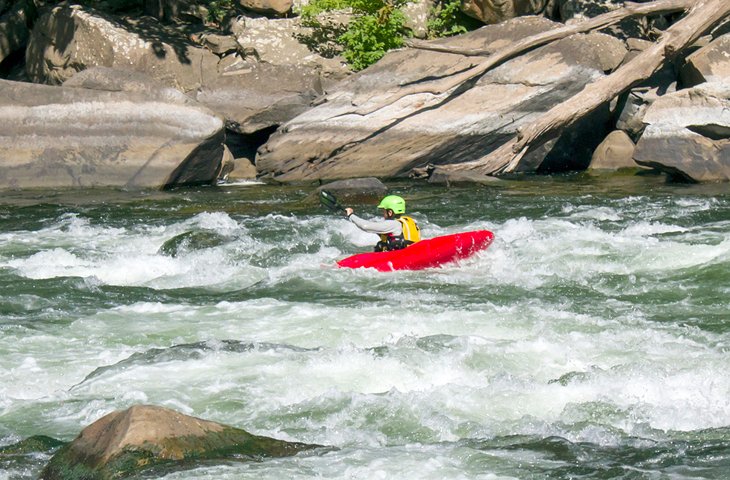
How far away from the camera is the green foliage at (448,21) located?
19.3 metres

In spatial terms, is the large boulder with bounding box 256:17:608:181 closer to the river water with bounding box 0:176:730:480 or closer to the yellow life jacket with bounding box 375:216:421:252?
the river water with bounding box 0:176:730:480

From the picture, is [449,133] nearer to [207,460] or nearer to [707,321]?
[707,321]

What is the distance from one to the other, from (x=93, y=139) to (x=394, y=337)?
335 inches

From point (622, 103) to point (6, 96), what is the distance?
8.57 m

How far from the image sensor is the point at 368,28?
18.8 meters

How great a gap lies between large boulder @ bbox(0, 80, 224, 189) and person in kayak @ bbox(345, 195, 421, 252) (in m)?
5.15

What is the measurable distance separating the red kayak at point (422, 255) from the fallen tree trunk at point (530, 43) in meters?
5.87

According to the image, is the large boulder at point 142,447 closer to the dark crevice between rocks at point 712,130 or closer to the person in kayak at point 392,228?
the person in kayak at point 392,228

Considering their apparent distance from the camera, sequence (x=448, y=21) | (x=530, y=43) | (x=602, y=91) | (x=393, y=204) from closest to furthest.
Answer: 1. (x=393, y=204)
2. (x=602, y=91)
3. (x=530, y=43)
4. (x=448, y=21)

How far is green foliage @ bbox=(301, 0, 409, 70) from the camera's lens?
18797 mm

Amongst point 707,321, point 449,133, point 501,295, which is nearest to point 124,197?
point 449,133

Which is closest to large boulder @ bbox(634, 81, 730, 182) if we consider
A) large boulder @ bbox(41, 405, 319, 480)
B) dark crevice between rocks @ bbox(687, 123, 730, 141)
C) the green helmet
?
dark crevice between rocks @ bbox(687, 123, 730, 141)

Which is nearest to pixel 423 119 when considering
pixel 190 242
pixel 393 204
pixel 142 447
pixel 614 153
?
pixel 614 153

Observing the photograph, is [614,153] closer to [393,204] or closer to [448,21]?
[448,21]
